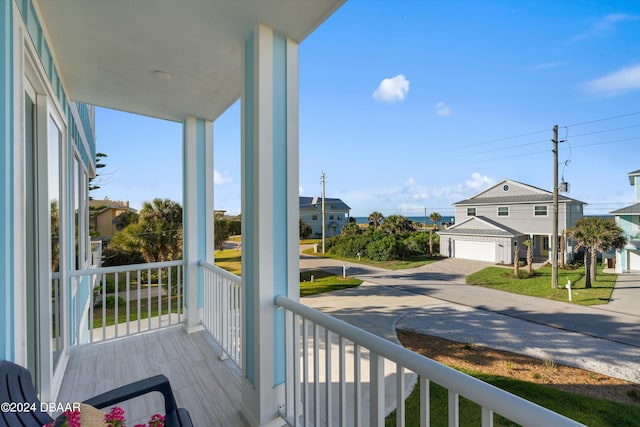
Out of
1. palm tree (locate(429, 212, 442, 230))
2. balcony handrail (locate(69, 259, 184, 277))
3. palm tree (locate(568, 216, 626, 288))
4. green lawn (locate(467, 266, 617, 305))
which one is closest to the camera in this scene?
balcony handrail (locate(69, 259, 184, 277))

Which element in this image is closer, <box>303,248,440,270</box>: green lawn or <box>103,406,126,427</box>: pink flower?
<box>103,406,126,427</box>: pink flower

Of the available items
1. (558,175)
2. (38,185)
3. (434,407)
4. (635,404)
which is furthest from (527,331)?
(38,185)

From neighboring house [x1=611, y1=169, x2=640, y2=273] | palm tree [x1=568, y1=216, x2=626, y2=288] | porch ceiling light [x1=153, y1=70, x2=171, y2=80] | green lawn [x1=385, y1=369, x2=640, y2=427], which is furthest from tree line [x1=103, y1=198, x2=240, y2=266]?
palm tree [x1=568, y1=216, x2=626, y2=288]

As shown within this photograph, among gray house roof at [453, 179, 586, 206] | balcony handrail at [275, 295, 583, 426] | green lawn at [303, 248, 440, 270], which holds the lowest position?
green lawn at [303, 248, 440, 270]

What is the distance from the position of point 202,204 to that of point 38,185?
1435 millimetres

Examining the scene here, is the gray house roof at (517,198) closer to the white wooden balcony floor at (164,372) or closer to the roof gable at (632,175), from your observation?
the roof gable at (632,175)

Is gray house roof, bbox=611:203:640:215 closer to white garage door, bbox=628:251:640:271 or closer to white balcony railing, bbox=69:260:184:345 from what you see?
white garage door, bbox=628:251:640:271

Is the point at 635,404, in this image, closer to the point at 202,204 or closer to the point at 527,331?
the point at 527,331

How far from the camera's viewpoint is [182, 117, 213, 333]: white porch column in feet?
9.96

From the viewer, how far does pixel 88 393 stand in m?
2.01

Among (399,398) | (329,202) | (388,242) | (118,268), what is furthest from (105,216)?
(329,202)

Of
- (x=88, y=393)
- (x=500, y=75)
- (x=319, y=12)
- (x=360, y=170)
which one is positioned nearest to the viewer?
(x=319, y=12)

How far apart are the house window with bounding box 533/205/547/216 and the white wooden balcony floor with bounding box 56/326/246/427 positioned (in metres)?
17.7

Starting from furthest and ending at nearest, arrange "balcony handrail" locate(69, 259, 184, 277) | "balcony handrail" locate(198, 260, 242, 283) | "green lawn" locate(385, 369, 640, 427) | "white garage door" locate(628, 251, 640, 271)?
"white garage door" locate(628, 251, 640, 271) < "green lawn" locate(385, 369, 640, 427) < "balcony handrail" locate(69, 259, 184, 277) < "balcony handrail" locate(198, 260, 242, 283)
